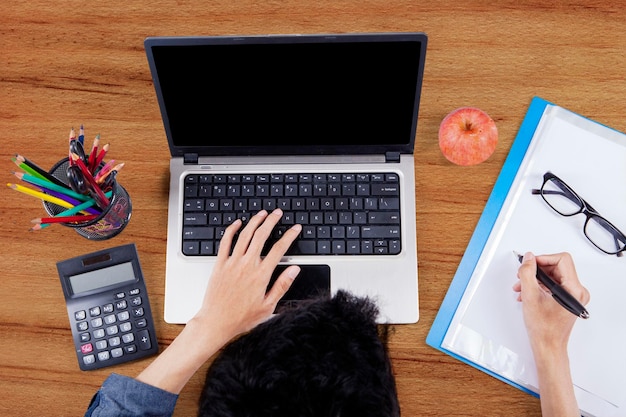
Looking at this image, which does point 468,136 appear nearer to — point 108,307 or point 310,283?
point 310,283

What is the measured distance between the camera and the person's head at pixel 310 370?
0.66 meters

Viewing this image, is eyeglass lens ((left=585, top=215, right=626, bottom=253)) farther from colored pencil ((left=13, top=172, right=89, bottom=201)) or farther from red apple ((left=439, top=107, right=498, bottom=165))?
colored pencil ((left=13, top=172, right=89, bottom=201))

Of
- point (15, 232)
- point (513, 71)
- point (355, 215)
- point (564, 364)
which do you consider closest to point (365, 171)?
point (355, 215)

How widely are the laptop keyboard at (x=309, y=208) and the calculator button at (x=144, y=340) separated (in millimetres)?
134

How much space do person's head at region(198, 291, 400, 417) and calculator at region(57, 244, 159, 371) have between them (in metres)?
0.22

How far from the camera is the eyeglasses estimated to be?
2.97ft

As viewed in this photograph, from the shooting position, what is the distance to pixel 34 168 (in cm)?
83

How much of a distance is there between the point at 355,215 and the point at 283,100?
0.67 feet

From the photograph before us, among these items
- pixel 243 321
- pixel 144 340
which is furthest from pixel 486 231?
pixel 144 340

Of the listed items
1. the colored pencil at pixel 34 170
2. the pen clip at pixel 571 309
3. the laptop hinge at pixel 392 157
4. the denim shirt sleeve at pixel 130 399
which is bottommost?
the denim shirt sleeve at pixel 130 399

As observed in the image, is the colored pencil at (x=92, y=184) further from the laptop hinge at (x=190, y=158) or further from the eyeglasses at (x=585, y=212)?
the eyeglasses at (x=585, y=212)

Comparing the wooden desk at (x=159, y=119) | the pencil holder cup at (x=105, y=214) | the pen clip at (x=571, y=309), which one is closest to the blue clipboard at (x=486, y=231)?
the wooden desk at (x=159, y=119)

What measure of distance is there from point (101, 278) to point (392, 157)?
0.49 meters

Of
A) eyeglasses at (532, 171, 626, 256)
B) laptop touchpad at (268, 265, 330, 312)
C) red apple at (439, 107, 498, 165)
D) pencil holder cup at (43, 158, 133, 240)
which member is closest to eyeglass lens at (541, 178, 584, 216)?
eyeglasses at (532, 171, 626, 256)
